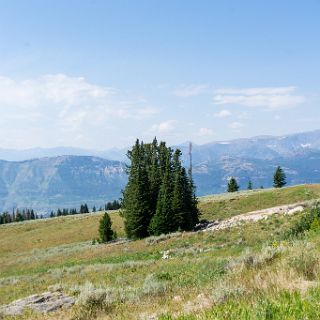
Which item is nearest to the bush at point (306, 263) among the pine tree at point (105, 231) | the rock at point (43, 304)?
the rock at point (43, 304)

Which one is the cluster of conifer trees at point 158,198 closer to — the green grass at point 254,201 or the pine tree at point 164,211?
the pine tree at point 164,211

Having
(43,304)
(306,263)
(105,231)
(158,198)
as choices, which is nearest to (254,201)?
(158,198)

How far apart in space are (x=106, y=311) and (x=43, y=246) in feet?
217

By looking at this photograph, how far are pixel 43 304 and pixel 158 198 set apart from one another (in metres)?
40.9

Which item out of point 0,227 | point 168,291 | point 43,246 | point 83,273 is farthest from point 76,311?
point 0,227

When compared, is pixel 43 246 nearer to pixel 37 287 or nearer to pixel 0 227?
pixel 0 227

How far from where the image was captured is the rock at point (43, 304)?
1084 cm

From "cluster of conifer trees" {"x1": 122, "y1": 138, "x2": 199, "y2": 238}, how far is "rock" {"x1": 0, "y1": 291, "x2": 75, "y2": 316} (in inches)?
1441

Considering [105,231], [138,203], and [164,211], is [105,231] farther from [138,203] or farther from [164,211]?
[164,211]

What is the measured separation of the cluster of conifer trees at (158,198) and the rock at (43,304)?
36596 millimetres

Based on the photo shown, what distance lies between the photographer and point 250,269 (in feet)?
33.5

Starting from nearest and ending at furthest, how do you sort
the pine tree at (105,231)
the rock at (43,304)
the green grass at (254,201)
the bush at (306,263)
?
the bush at (306,263) < the rock at (43,304) < the pine tree at (105,231) < the green grass at (254,201)

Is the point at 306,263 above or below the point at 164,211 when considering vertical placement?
above

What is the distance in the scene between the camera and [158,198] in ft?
171
